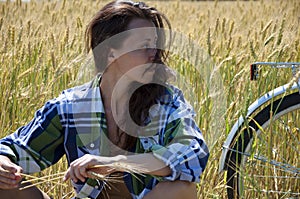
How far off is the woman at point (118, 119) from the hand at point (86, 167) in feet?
0.50

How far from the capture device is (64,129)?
6.74ft

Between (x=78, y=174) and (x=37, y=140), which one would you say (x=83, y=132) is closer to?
(x=37, y=140)

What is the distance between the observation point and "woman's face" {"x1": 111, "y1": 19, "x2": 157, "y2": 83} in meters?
1.93

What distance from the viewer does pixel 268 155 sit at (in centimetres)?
220

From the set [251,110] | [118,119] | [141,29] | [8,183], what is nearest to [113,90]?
[118,119]

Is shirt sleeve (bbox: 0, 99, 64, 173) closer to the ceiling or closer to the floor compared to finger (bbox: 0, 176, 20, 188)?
closer to the ceiling

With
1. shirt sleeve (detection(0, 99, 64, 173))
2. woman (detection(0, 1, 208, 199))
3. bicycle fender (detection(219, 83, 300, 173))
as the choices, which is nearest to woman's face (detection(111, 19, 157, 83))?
woman (detection(0, 1, 208, 199))

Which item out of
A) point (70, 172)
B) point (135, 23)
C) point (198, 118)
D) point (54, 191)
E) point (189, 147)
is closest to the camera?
point (70, 172)

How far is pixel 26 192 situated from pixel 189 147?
19.5 inches

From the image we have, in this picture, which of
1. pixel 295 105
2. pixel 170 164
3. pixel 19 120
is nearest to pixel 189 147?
pixel 170 164

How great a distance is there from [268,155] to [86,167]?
2.46ft

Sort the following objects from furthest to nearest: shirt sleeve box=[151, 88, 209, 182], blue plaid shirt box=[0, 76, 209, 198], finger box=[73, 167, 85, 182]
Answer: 1. blue plaid shirt box=[0, 76, 209, 198]
2. shirt sleeve box=[151, 88, 209, 182]
3. finger box=[73, 167, 85, 182]

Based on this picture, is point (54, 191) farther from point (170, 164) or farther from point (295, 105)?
point (295, 105)

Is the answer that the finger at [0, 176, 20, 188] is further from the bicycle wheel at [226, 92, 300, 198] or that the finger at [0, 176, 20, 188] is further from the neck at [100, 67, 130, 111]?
the bicycle wheel at [226, 92, 300, 198]
